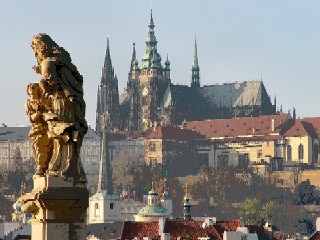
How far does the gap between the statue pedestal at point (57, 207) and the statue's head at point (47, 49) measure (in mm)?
625

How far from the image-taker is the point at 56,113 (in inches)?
281

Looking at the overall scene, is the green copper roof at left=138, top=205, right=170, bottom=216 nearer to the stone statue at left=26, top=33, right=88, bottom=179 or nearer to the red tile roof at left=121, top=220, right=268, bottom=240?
the red tile roof at left=121, top=220, right=268, bottom=240

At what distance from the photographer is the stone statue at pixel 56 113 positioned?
7.10 m

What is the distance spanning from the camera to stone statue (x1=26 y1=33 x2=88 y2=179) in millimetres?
7098

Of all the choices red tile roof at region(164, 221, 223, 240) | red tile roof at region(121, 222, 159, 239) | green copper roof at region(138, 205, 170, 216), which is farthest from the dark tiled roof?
red tile roof at region(164, 221, 223, 240)

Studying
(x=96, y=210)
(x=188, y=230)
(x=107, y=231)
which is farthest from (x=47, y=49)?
(x=96, y=210)

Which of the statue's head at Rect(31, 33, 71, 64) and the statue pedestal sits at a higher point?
the statue's head at Rect(31, 33, 71, 64)

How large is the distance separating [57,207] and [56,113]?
46cm

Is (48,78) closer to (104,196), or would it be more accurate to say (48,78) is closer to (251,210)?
(104,196)

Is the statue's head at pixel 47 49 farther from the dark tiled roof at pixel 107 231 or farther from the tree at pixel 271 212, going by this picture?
the tree at pixel 271 212

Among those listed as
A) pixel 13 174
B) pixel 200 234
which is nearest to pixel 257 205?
pixel 13 174

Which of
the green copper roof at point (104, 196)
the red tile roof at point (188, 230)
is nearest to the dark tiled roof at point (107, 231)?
the red tile roof at point (188, 230)

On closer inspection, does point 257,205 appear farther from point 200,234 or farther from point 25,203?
point 25,203

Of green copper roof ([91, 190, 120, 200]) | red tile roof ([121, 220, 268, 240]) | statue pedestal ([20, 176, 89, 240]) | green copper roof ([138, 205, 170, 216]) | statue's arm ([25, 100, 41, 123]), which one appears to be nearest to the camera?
statue pedestal ([20, 176, 89, 240])
